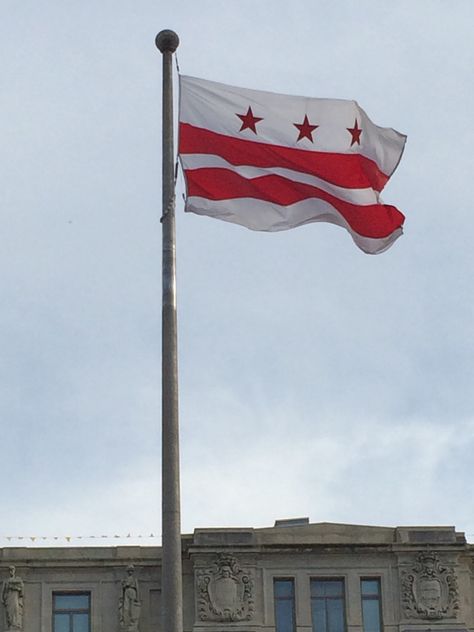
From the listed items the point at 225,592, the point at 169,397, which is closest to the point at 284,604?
the point at 225,592

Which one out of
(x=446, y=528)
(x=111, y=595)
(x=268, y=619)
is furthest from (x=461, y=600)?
(x=111, y=595)

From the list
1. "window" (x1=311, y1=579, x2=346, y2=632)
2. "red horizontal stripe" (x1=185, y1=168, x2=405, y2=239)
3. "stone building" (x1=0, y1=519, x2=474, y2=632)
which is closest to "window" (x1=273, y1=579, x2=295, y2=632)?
"stone building" (x1=0, y1=519, x2=474, y2=632)

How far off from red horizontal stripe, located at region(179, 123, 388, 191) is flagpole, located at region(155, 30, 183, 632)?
1.25m

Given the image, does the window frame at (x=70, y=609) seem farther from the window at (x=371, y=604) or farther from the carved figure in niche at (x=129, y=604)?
the window at (x=371, y=604)

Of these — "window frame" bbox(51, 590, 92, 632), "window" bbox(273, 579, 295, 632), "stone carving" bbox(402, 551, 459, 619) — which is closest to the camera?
"window" bbox(273, 579, 295, 632)

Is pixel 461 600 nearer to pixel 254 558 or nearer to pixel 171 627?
pixel 254 558

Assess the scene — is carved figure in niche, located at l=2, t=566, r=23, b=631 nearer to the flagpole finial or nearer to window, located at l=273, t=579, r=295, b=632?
window, located at l=273, t=579, r=295, b=632

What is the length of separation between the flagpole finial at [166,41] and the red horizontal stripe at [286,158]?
159 centimetres

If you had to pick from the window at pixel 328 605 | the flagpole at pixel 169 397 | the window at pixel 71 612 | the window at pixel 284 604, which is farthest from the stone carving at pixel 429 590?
the flagpole at pixel 169 397

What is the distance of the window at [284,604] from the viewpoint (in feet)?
201

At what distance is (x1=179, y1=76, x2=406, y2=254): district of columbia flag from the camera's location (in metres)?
31.1

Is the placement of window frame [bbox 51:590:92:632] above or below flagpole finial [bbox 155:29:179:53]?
below

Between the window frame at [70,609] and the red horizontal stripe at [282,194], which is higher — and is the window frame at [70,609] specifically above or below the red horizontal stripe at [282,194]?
below

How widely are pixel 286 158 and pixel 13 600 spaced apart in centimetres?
3359
